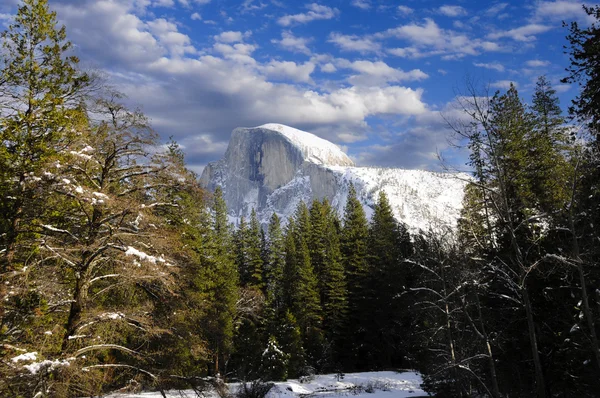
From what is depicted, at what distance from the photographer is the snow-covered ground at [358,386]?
2519 cm

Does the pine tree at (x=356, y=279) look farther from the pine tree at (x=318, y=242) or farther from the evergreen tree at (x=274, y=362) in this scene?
the evergreen tree at (x=274, y=362)

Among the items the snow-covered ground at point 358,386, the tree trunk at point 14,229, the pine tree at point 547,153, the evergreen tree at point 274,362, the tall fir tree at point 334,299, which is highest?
the pine tree at point 547,153

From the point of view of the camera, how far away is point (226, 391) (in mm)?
10477

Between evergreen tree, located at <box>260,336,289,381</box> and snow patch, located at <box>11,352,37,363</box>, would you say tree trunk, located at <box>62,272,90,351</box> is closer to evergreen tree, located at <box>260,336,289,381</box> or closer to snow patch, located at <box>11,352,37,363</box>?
snow patch, located at <box>11,352,37,363</box>

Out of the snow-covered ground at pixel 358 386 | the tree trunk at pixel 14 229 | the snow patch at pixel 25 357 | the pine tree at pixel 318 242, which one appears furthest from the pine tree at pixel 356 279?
the snow patch at pixel 25 357

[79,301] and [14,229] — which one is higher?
[14,229]

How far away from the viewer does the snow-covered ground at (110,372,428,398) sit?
2519cm

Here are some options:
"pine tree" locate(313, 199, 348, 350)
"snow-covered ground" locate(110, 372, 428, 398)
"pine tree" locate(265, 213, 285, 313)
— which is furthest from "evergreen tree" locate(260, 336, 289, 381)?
"pine tree" locate(265, 213, 285, 313)

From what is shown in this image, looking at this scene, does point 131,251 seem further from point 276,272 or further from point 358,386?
point 276,272

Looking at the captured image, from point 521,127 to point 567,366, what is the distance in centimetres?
1202

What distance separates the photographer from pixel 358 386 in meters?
28.0

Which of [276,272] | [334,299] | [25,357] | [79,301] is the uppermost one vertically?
[276,272]

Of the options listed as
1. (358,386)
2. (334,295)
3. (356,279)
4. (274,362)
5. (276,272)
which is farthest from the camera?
(276,272)

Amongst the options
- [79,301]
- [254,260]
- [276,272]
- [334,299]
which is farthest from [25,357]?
[276,272]
